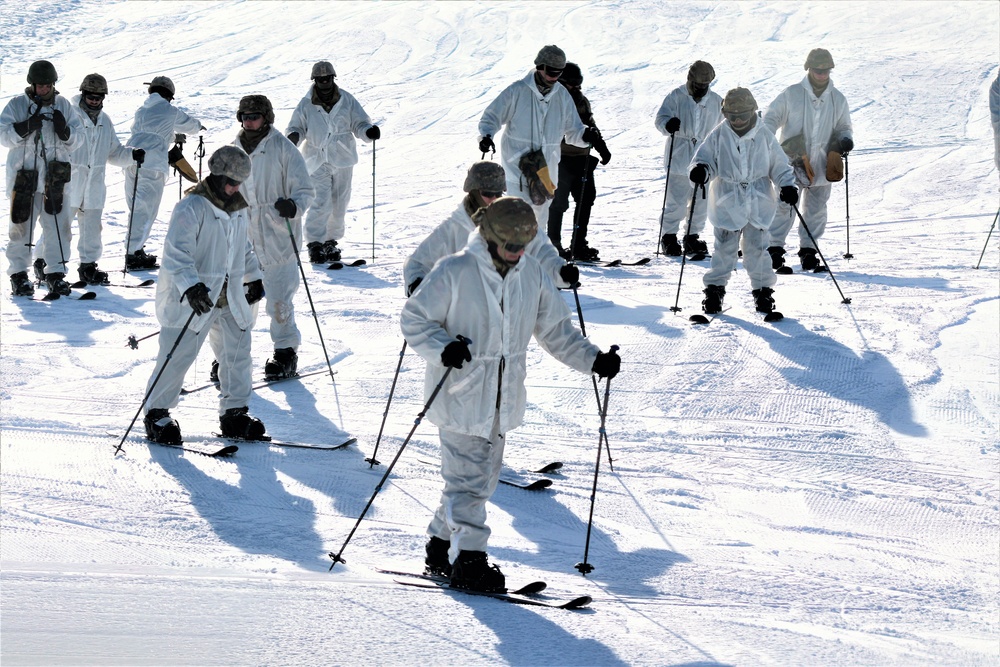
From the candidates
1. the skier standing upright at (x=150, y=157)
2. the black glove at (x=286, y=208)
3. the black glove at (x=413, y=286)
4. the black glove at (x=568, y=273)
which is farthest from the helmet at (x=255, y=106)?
the skier standing upright at (x=150, y=157)

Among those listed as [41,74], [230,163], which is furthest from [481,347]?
[41,74]

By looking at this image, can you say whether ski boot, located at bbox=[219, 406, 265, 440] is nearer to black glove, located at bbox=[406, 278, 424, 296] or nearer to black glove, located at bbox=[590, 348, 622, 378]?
black glove, located at bbox=[406, 278, 424, 296]

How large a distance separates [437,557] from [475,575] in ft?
0.99

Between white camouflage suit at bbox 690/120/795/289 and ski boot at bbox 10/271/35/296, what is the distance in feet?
19.4

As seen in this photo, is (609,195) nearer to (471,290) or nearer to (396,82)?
(396,82)

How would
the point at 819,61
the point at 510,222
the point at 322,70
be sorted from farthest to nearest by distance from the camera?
the point at 322,70
the point at 819,61
the point at 510,222

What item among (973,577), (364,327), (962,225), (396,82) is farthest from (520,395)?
(396,82)

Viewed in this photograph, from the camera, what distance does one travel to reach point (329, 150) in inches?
499

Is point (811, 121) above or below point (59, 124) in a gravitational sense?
above

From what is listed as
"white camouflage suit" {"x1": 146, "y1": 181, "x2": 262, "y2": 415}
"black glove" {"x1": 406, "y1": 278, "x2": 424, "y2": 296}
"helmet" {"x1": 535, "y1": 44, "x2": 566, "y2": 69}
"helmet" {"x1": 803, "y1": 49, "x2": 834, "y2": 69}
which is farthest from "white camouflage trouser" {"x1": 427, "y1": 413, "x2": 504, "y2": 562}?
"helmet" {"x1": 803, "y1": 49, "x2": 834, "y2": 69}

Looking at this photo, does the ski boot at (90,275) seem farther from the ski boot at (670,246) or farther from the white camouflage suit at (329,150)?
the ski boot at (670,246)

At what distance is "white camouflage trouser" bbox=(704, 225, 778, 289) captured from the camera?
983cm

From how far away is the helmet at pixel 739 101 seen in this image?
30.5ft

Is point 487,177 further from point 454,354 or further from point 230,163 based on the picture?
point 230,163
